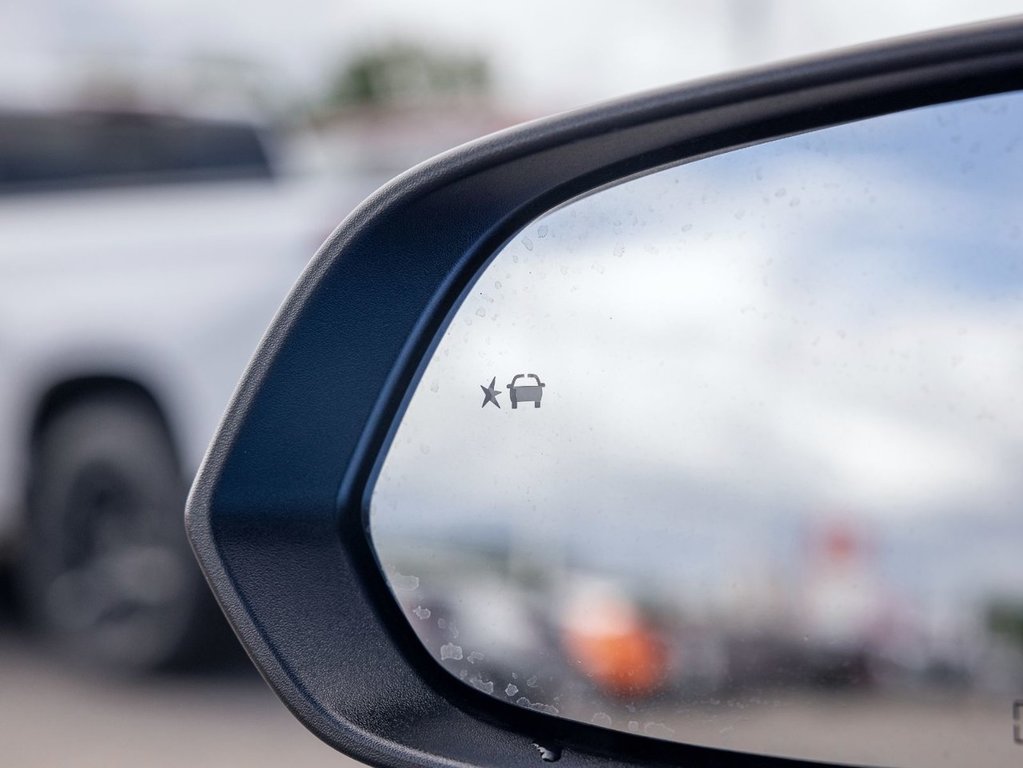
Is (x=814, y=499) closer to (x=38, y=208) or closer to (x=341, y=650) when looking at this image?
(x=341, y=650)

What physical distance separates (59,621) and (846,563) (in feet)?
13.7

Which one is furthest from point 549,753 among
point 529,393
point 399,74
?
point 399,74

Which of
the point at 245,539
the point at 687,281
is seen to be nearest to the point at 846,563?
the point at 687,281

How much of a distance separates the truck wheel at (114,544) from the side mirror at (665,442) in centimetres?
341

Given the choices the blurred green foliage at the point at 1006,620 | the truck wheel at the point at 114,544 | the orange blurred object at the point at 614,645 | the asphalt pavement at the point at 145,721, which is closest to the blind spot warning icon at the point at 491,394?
the orange blurred object at the point at 614,645

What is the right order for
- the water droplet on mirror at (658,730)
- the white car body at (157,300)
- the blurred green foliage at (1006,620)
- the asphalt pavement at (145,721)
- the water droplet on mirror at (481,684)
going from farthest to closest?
the white car body at (157,300) → the asphalt pavement at (145,721) → the water droplet on mirror at (481,684) → the water droplet on mirror at (658,730) → the blurred green foliage at (1006,620)

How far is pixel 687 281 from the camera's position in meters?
1.25

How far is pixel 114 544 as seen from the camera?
471cm

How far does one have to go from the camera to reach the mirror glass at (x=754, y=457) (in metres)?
1.12

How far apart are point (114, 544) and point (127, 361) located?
0.72 m

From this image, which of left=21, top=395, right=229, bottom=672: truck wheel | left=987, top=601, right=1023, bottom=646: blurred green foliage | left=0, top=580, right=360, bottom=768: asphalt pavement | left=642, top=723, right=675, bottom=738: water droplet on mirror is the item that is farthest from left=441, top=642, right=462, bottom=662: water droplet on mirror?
left=21, top=395, right=229, bottom=672: truck wheel

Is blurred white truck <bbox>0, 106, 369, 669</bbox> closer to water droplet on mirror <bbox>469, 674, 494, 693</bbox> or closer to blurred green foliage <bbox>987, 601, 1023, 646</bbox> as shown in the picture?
water droplet on mirror <bbox>469, 674, 494, 693</bbox>

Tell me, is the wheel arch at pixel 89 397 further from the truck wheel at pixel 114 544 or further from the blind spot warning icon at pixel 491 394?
the blind spot warning icon at pixel 491 394

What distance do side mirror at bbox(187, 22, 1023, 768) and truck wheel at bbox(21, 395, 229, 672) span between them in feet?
11.2
